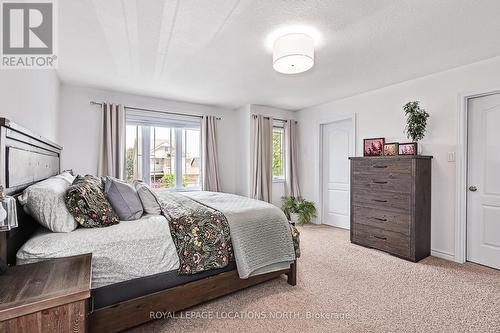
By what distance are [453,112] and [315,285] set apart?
270 centimetres

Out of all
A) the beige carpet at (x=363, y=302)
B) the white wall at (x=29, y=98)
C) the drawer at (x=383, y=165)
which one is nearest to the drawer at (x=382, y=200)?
the drawer at (x=383, y=165)

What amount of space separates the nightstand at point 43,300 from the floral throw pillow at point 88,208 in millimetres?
437

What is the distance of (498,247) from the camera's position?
2721 mm

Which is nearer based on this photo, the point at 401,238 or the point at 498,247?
the point at 498,247

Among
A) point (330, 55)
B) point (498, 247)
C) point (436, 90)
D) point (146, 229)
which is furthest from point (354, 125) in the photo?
point (146, 229)

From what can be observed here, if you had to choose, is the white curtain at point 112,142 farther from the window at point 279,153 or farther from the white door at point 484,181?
the white door at point 484,181

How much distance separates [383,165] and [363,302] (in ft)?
6.14

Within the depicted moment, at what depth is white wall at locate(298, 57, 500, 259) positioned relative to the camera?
2.84 meters

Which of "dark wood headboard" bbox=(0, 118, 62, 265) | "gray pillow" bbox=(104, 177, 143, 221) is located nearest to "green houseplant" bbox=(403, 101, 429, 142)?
"gray pillow" bbox=(104, 177, 143, 221)

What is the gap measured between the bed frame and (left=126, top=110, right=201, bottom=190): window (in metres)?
1.91

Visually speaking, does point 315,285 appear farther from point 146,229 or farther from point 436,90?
point 436,90

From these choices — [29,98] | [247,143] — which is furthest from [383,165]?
[29,98]

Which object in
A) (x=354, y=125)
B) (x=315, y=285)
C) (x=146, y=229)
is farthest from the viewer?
(x=354, y=125)

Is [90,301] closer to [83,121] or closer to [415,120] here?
[83,121]
